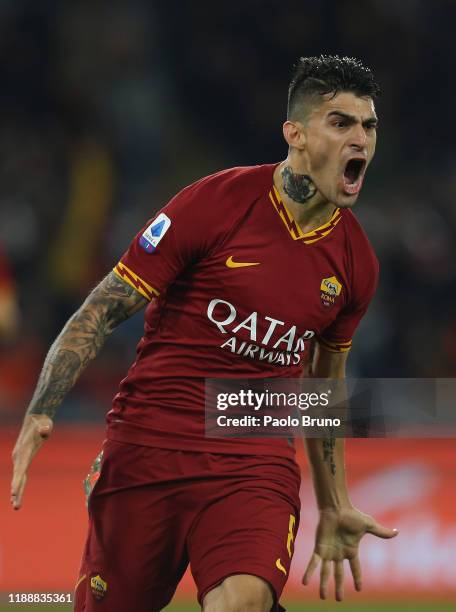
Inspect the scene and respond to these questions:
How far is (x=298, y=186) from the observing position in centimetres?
400

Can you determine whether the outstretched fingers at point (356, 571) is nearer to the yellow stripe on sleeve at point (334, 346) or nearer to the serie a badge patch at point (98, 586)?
the yellow stripe on sleeve at point (334, 346)

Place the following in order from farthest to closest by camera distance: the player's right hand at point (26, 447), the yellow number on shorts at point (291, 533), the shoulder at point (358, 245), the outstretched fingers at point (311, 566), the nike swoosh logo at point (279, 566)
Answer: the outstretched fingers at point (311, 566) → the shoulder at point (358, 245) → the yellow number on shorts at point (291, 533) → the nike swoosh logo at point (279, 566) → the player's right hand at point (26, 447)

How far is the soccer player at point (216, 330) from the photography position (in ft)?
12.5

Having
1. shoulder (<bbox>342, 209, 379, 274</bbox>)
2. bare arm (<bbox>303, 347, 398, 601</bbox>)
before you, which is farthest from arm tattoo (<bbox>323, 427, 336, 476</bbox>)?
shoulder (<bbox>342, 209, 379, 274</bbox>)

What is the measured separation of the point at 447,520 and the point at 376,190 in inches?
170

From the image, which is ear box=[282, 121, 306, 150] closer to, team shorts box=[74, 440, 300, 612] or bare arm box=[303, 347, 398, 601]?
bare arm box=[303, 347, 398, 601]

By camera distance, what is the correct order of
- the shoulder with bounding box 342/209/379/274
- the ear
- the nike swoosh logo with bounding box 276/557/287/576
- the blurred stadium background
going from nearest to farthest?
the nike swoosh logo with bounding box 276/557/287/576
the ear
the shoulder with bounding box 342/209/379/274
the blurred stadium background

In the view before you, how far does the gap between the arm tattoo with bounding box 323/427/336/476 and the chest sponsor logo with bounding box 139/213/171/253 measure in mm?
986

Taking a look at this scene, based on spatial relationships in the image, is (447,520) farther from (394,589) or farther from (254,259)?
(254,259)

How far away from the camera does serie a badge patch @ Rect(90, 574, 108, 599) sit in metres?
3.98

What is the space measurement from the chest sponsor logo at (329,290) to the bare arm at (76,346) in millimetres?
587

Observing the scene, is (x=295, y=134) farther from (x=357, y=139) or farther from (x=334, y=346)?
(x=334, y=346)

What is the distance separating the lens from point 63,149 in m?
9.91

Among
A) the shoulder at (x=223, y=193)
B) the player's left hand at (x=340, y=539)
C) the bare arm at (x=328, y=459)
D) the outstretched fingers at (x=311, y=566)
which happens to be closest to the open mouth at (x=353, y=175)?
the shoulder at (x=223, y=193)
